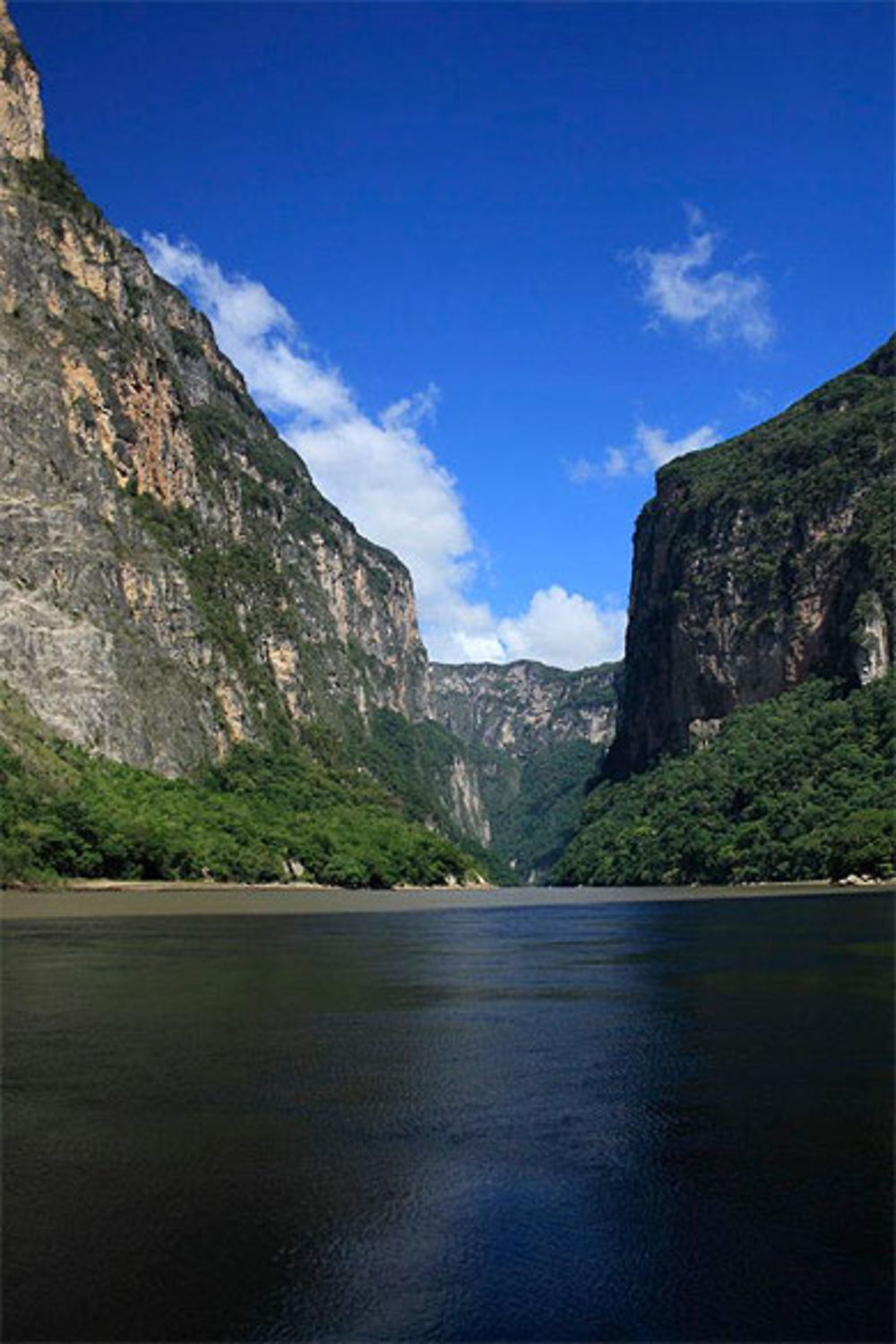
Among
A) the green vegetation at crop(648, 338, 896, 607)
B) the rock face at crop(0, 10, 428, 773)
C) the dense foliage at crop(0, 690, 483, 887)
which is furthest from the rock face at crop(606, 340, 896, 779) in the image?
the rock face at crop(0, 10, 428, 773)

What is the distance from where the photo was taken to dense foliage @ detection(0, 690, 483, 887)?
7581 cm

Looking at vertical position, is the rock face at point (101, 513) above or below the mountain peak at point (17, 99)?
below

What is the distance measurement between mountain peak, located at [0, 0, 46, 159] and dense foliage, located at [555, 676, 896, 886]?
12223 cm

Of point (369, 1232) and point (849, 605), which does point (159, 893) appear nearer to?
point (369, 1232)

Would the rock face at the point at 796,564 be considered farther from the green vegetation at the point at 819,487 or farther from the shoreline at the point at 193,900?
the shoreline at the point at 193,900

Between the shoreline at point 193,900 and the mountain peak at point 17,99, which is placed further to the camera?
the mountain peak at point 17,99

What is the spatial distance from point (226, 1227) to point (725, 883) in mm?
121384

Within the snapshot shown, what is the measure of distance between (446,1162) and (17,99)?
15450cm

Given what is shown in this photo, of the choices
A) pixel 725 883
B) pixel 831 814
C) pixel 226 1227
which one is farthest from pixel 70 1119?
pixel 725 883

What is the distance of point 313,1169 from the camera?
1018cm

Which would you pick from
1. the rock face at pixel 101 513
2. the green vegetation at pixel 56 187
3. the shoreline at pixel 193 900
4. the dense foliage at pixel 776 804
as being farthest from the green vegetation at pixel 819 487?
the green vegetation at pixel 56 187

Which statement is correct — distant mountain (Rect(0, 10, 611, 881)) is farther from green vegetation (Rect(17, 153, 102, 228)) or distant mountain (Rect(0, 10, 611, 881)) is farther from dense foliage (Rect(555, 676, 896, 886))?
dense foliage (Rect(555, 676, 896, 886))

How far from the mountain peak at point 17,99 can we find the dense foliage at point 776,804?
122m

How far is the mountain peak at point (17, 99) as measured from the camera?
12950 cm
